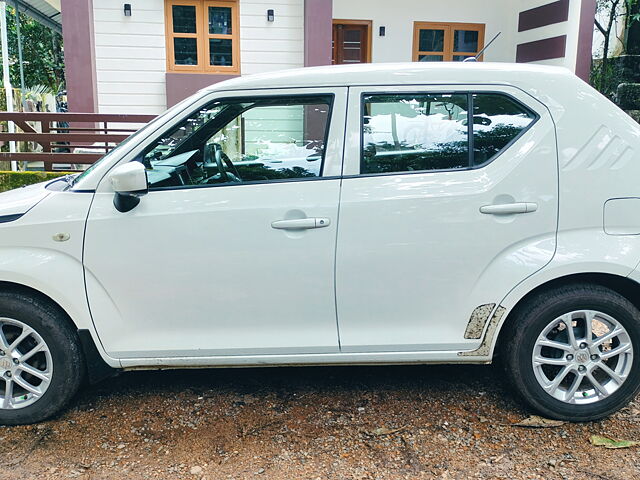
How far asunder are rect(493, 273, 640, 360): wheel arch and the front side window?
1.29 metres

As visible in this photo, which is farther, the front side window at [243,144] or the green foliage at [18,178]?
the green foliage at [18,178]

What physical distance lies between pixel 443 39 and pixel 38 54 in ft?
61.5

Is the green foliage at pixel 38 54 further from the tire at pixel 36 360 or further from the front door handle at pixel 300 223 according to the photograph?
the front door handle at pixel 300 223

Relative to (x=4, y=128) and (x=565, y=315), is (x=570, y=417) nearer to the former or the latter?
(x=565, y=315)

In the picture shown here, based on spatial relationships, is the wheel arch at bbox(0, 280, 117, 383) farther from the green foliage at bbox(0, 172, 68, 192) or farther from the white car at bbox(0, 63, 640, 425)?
the green foliage at bbox(0, 172, 68, 192)

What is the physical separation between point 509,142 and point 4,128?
37.0 feet

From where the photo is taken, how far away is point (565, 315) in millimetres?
3150

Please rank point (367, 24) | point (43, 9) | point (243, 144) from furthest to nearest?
point (43, 9) < point (367, 24) < point (243, 144)

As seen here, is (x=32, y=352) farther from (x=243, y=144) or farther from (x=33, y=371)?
(x=243, y=144)

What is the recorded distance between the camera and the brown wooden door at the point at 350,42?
12.5 m

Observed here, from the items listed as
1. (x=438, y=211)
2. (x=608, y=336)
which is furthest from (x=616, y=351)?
(x=438, y=211)

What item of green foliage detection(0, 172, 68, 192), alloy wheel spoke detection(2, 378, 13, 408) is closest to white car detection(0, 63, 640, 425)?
alloy wheel spoke detection(2, 378, 13, 408)

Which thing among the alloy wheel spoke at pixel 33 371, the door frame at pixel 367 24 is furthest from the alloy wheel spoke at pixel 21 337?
the door frame at pixel 367 24

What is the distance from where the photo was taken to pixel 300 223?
3.04m
